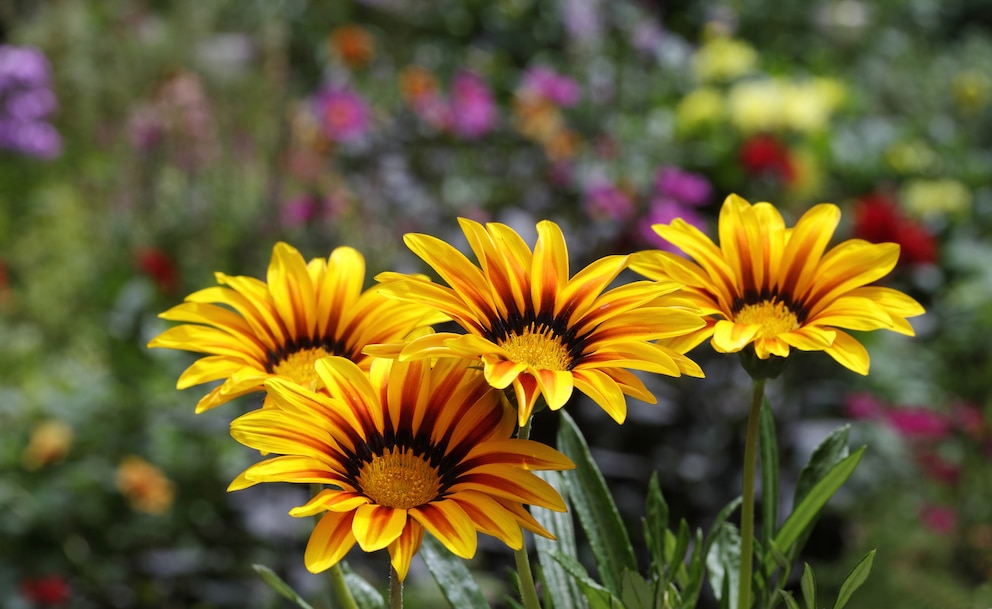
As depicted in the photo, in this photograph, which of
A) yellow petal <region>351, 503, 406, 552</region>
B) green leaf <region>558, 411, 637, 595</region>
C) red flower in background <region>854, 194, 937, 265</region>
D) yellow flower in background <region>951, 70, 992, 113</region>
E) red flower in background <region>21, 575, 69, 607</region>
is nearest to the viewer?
yellow petal <region>351, 503, 406, 552</region>

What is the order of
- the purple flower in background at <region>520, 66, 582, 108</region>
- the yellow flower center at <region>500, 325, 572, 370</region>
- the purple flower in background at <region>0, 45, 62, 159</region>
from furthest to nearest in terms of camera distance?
the purple flower in background at <region>0, 45, 62, 159</region>, the purple flower in background at <region>520, 66, 582, 108</region>, the yellow flower center at <region>500, 325, 572, 370</region>

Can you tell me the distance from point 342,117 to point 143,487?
5.06 feet

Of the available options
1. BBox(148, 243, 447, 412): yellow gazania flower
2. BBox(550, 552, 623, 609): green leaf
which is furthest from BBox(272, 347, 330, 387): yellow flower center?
BBox(550, 552, 623, 609): green leaf

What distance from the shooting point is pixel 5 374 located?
2947 mm

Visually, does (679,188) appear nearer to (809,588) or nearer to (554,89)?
(554,89)

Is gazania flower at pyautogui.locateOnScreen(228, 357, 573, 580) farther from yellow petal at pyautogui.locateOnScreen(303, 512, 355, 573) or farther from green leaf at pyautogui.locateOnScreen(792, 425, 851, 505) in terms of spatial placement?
green leaf at pyautogui.locateOnScreen(792, 425, 851, 505)

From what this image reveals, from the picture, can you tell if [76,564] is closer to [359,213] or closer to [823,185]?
[359,213]

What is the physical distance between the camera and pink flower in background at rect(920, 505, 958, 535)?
227 cm

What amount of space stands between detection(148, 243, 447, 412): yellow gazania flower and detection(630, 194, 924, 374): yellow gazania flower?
20 centimetres

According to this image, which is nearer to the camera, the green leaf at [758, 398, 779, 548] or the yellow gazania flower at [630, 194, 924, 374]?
the yellow gazania flower at [630, 194, 924, 374]

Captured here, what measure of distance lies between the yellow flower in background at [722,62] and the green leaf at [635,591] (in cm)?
446

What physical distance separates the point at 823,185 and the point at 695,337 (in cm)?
350

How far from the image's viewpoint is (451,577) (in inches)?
28.6

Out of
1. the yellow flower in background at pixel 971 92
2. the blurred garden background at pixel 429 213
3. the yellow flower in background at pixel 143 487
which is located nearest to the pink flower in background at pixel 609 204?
the blurred garden background at pixel 429 213
